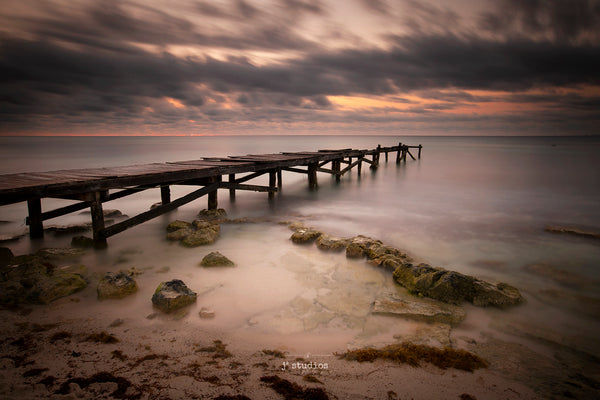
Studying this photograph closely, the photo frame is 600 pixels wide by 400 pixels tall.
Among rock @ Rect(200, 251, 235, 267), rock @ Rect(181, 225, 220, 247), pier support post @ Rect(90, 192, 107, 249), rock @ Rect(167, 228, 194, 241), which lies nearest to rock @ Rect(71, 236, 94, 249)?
pier support post @ Rect(90, 192, 107, 249)

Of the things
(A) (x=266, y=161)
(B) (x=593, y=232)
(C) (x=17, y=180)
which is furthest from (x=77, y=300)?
(B) (x=593, y=232)

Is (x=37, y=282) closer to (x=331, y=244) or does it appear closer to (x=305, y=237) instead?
(x=305, y=237)

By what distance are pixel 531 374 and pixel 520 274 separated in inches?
120

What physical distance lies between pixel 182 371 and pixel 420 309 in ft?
9.34

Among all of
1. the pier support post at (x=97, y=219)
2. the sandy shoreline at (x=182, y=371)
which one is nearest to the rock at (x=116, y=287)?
the sandy shoreline at (x=182, y=371)

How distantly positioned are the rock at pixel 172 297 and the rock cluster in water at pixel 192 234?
227 centimetres

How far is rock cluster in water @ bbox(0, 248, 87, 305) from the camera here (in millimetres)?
3738

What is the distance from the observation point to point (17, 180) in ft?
17.0

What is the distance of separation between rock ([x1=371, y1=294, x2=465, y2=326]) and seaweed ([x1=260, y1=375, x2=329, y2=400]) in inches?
61.9

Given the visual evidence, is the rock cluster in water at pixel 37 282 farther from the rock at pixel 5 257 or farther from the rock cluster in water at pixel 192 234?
the rock cluster in water at pixel 192 234

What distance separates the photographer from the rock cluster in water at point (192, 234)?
6.21 meters

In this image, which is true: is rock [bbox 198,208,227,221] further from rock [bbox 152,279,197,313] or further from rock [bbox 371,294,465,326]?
rock [bbox 371,294,465,326]

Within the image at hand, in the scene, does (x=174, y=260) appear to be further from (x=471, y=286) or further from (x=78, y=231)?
(x=471, y=286)

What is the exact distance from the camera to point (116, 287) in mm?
4004
